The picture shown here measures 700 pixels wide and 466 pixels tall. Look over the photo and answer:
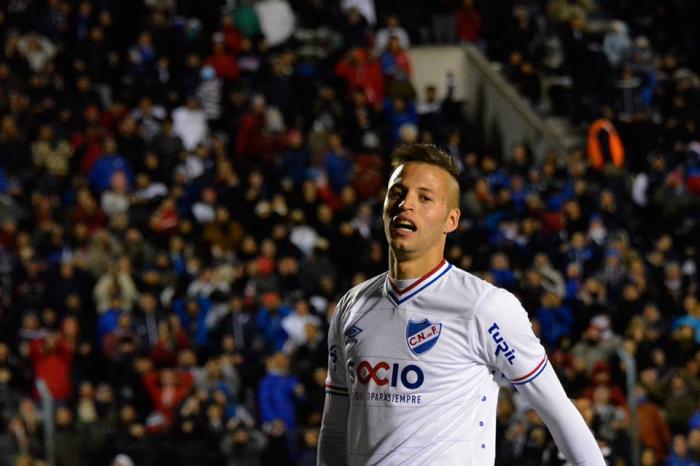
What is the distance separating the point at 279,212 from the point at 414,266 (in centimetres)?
1167

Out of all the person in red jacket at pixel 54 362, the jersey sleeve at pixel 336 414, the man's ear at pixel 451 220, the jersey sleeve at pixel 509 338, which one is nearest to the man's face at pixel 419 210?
the man's ear at pixel 451 220

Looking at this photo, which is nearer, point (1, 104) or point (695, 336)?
point (695, 336)

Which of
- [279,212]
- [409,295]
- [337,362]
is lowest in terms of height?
[279,212]

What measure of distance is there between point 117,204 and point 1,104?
2.54 meters

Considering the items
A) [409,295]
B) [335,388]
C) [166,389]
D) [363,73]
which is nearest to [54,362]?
[166,389]

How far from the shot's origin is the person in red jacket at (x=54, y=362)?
534 inches

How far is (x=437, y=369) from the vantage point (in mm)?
3953

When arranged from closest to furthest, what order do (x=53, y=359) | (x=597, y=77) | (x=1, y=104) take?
(x=53, y=359) → (x=1, y=104) → (x=597, y=77)

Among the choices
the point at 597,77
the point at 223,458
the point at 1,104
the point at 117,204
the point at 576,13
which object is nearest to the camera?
the point at 223,458

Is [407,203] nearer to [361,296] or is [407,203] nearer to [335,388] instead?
[361,296]

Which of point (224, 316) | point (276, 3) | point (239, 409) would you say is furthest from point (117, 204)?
point (276, 3)

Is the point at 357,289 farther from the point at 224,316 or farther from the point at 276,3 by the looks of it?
the point at 276,3

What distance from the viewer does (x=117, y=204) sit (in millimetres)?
15852

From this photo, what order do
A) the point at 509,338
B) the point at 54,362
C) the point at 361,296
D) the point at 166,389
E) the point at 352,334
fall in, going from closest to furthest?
the point at 509,338 → the point at 352,334 → the point at 361,296 → the point at 166,389 → the point at 54,362
